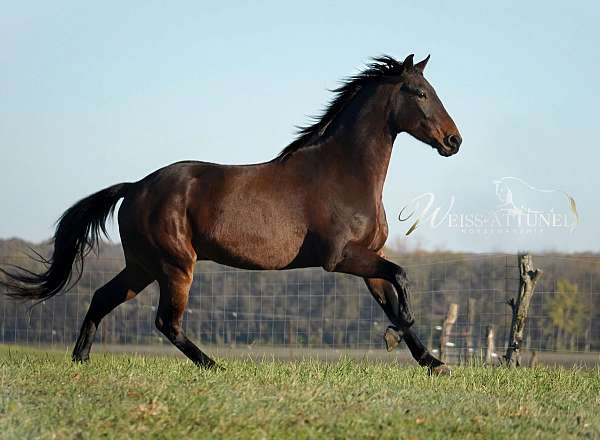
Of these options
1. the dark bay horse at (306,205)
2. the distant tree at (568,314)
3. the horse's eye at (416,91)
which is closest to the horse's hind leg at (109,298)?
the dark bay horse at (306,205)

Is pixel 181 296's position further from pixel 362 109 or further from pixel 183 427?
pixel 183 427

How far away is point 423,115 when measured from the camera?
8.82m

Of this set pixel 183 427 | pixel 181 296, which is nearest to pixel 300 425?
pixel 183 427

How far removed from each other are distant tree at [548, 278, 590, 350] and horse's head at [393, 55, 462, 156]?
13.9m

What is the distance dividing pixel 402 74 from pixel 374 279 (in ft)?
6.32

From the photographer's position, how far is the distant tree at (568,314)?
22.0 metres

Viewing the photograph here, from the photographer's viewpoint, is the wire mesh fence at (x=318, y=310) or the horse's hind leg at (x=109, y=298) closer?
the horse's hind leg at (x=109, y=298)

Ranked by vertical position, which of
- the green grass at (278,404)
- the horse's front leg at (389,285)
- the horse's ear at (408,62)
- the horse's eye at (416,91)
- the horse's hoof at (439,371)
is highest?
the horse's ear at (408,62)

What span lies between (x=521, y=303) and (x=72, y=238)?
590 centimetres

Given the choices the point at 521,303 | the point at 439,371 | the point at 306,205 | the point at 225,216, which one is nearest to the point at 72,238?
the point at 225,216

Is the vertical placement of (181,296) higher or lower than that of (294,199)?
lower

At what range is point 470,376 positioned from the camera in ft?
28.8

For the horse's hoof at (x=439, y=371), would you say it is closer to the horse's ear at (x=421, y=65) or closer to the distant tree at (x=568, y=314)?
the horse's ear at (x=421, y=65)

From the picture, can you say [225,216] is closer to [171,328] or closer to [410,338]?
[171,328]
